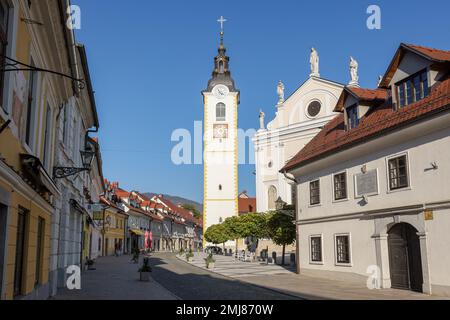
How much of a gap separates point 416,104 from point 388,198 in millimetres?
3742

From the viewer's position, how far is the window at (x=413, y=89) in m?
17.4

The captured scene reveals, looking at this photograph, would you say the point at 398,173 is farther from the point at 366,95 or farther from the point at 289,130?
the point at 289,130

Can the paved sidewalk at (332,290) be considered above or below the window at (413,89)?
below

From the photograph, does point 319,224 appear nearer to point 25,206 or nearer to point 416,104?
point 416,104

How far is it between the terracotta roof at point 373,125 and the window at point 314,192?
3.83ft

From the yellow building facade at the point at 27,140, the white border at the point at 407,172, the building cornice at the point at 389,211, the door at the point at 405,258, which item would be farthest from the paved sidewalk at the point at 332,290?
the yellow building facade at the point at 27,140

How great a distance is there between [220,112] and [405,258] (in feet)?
198

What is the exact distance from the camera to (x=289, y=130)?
52062 millimetres

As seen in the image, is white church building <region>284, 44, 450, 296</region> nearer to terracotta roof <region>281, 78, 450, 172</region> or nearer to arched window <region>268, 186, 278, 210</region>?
terracotta roof <region>281, 78, 450, 172</region>

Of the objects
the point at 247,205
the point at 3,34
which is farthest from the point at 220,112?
the point at 3,34

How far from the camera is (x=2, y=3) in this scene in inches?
295

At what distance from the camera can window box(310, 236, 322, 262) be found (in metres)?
23.5

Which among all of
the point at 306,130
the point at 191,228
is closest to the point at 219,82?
the point at 306,130

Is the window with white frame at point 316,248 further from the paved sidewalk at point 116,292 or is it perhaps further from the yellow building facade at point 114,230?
the yellow building facade at point 114,230
